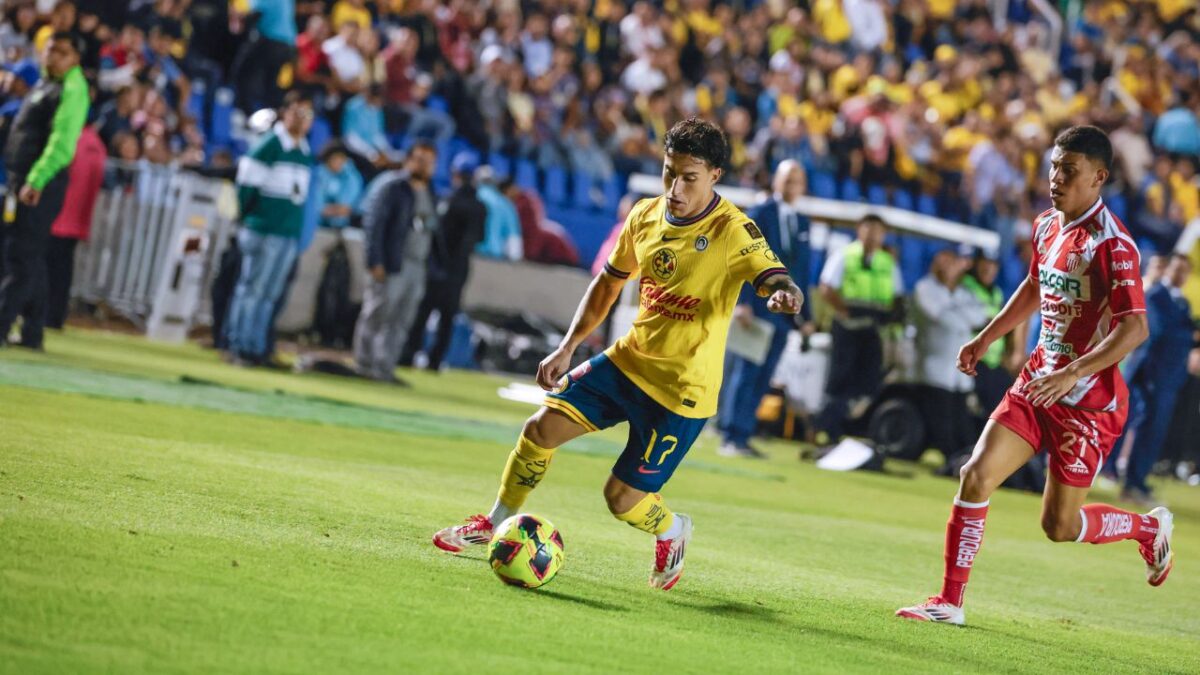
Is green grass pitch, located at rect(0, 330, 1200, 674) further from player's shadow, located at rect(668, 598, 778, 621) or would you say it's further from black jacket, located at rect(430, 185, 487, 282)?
black jacket, located at rect(430, 185, 487, 282)

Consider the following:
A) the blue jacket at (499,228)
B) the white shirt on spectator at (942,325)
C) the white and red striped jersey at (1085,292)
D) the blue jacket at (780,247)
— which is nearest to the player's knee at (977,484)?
the white and red striped jersey at (1085,292)

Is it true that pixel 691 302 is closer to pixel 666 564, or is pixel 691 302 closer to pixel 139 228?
pixel 666 564

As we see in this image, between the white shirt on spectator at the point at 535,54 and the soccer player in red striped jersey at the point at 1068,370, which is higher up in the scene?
the white shirt on spectator at the point at 535,54

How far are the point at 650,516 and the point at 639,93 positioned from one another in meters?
19.1

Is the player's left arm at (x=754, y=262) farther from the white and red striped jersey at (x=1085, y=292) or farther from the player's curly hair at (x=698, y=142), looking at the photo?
the white and red striped jersey at (x=1085, y=292)

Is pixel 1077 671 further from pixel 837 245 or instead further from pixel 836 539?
pixel 837 245

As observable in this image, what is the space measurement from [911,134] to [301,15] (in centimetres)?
1120

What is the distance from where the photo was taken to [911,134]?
28.2m

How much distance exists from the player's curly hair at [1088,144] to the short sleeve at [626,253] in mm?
1889

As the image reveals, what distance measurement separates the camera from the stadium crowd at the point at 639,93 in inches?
765

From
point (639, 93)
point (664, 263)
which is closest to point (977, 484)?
point (664, 263)

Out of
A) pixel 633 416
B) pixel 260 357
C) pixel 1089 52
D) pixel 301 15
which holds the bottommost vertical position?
pixel 260 357

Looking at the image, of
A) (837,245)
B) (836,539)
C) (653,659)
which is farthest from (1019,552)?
(837,245)

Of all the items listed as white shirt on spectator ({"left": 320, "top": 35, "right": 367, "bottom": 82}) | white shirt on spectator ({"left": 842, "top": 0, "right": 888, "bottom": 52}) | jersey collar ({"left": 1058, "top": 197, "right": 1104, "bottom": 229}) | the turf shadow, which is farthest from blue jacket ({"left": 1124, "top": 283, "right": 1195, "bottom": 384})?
white shirt on spectator ({"left": 842, "top": 0, "right": 888, "bottom": 52})
